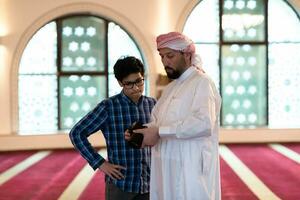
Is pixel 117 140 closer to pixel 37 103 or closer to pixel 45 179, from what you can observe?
pixel 45 179

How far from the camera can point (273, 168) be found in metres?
6.77

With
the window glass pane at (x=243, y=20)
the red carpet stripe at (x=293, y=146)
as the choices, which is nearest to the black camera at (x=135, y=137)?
the red carpet stripe at (x=293, y=146)

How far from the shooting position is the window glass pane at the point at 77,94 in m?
9.38

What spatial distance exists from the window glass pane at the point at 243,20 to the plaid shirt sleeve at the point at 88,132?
24.2 ft

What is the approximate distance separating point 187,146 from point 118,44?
7209 millimetres

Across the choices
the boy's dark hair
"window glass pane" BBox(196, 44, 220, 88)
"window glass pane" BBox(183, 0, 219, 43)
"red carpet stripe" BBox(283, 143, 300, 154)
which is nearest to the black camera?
the boy's dark hair

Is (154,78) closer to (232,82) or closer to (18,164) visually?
(232,82)

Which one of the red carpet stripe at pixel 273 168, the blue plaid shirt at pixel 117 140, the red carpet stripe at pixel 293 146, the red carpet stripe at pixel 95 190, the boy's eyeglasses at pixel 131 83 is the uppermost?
the boy's eyeglasses at pixel 131 83

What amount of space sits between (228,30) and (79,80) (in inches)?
114

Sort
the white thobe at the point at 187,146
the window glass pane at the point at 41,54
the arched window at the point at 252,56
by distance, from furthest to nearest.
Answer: the arched window at the point at 252,56, the window glass pane at the point at 41,54, the white thobe at the point at 187,146

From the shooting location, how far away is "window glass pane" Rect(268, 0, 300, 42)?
31.3ft

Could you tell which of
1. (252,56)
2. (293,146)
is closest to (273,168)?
(293,146)

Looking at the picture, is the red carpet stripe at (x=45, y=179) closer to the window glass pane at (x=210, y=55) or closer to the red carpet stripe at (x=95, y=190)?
the red carpet stripe at (x=95, y=190)

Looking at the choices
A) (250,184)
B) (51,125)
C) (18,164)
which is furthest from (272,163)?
(51,125)
